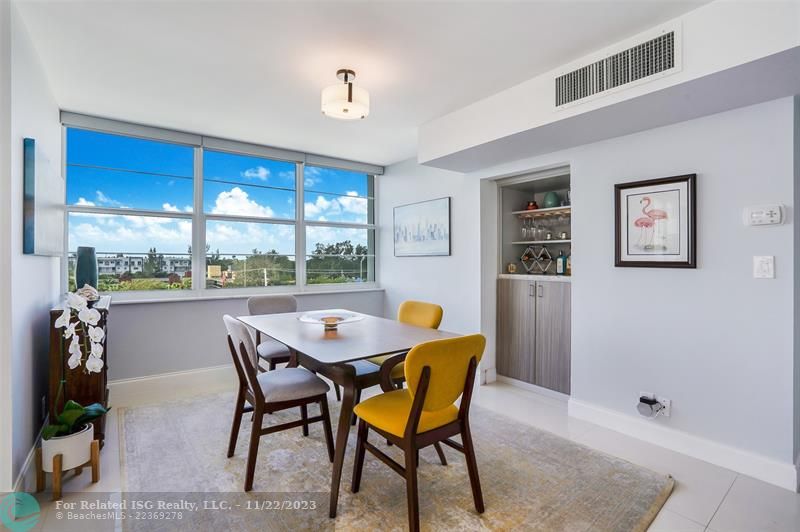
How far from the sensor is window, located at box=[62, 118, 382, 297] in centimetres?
358

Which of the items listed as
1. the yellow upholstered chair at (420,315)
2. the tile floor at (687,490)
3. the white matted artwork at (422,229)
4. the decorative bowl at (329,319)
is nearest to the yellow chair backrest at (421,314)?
the yellow upholstered chair at (420,315)

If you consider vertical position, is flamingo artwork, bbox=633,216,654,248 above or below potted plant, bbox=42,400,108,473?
above

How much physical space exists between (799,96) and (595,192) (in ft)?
3.78

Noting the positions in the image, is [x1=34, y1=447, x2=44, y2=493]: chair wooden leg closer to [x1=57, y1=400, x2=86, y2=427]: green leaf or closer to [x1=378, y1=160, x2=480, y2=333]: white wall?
[x1=57, y1=400, x2=86, y2=427]: green leaf

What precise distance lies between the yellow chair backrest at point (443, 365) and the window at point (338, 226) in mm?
3378

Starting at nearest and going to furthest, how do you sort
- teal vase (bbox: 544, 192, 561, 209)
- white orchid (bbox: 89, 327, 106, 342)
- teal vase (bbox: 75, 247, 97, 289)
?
white orchid (bbox: 89, 327, 106, 342) < teal vase (bbox: 75, 247, 97, 289) < teal vase (bbox: 544, 192, 561, 209)

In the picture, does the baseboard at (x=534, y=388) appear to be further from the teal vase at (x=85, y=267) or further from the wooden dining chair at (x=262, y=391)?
the teal vase at (x=85, y=267)

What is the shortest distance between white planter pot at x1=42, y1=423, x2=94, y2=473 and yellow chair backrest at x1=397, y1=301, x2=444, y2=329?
2007 millimetres

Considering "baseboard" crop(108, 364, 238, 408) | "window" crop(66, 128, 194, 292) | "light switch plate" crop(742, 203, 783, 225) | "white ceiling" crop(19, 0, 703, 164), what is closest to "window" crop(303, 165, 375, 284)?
"window" crop(66, 128, 194, 292)

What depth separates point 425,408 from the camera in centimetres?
171

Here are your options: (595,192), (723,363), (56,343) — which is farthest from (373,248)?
(723,363)

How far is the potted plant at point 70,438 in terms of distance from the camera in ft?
6.74

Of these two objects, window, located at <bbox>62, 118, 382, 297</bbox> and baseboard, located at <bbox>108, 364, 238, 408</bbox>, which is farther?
window, located at <bbox>62, 118, 382, 297</bbox>

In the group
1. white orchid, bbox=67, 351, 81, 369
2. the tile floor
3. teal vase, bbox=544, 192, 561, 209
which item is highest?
teal vase, bbox=544, 192, 561, 209
